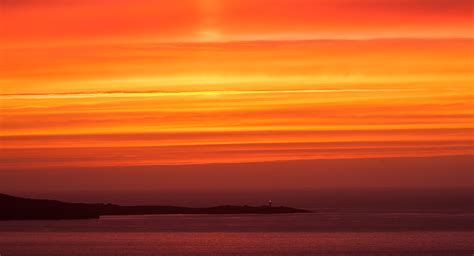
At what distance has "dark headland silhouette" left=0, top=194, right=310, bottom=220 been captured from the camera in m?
127

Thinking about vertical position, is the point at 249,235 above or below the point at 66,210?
below

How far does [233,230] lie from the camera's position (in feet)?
347

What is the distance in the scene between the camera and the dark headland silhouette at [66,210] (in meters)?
127

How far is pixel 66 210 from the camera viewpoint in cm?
13212

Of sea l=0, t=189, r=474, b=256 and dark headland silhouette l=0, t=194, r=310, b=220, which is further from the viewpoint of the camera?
dark headland silhouette l=0, t=194, r=310, b=220

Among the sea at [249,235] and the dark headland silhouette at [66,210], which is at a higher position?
the dark headland silhouette at [66,210]

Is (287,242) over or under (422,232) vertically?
under

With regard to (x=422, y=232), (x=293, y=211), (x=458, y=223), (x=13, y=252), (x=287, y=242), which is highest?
(x=293, y=211)

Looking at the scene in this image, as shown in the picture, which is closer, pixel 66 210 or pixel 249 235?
pixel 249 235

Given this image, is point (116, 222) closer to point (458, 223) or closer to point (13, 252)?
point (458, 223)

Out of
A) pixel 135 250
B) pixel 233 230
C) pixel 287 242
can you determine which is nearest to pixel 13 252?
pixel 135 250

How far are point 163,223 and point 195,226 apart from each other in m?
7.39

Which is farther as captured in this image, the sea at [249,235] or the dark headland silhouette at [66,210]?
the dark headland silhouette at [66,210]

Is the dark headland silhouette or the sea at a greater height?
the dark headland silhouette
